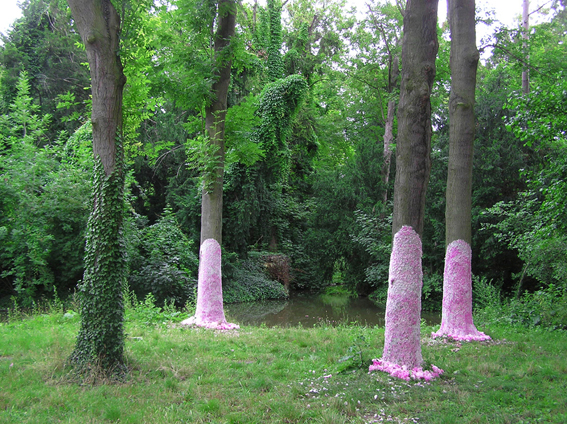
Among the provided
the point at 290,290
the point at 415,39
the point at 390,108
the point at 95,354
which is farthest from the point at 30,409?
the point at 390,108

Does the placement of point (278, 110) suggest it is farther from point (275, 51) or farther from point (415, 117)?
point (415, 117)

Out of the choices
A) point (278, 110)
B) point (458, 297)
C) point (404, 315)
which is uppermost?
point (278, 110)

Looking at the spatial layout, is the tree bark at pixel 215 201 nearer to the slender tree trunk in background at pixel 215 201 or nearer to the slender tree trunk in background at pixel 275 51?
the slender tree trunk in background at pixel 215 201

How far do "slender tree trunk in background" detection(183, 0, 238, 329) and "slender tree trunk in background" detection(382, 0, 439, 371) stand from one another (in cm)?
466

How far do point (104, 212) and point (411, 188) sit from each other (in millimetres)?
3959

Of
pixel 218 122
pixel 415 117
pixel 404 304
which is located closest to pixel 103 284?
pixel 404 304

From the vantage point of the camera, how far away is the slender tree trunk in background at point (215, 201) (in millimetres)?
9195

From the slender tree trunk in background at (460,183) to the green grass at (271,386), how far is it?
1.07 m

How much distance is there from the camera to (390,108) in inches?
883

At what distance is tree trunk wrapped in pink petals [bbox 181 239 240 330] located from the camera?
9.11 metres

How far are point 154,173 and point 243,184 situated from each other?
17.5 feet

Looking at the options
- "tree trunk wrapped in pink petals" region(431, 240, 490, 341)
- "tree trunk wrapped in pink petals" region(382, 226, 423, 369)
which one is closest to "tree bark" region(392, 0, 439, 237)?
"tree trunk wrapped in pink petals" region(382, 226, 423, 369)

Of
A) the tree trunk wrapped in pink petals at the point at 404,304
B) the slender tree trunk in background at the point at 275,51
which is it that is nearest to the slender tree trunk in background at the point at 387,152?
the slender tree trunk in background at the point at 275,51

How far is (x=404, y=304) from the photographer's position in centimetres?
533
